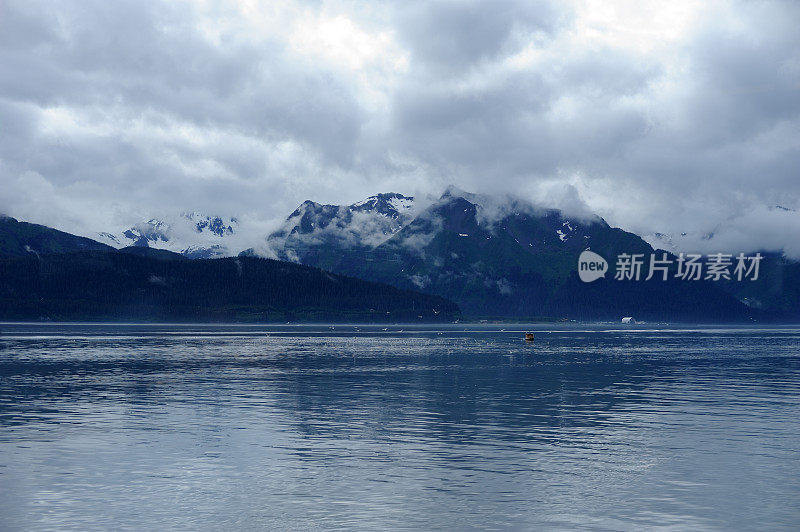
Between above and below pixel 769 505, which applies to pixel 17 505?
below

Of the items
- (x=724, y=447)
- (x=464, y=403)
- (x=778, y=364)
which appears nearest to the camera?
(x=724, y=447)

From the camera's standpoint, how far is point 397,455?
4753 centimetres

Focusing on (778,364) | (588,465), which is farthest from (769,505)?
(778,364)

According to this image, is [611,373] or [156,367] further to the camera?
[156,367]

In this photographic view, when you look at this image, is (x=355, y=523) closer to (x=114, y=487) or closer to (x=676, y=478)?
(x=114, y=487)

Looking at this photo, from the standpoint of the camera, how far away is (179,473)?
4225 cm

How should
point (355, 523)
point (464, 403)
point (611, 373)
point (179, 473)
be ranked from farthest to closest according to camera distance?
point (611, 373)
point (464, 403)
point (179, 473)
point (355, 523)

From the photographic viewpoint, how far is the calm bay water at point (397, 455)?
1329 inches

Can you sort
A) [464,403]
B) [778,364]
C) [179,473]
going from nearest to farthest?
1. [179,473]
2. [464,403]
3. [778,364]

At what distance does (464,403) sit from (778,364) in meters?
88.8

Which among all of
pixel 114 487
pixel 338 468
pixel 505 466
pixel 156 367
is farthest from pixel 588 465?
pixel 156 367

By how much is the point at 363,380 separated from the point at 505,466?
198 feet

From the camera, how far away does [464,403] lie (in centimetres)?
7644

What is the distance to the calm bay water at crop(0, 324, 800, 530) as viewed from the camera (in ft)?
111
